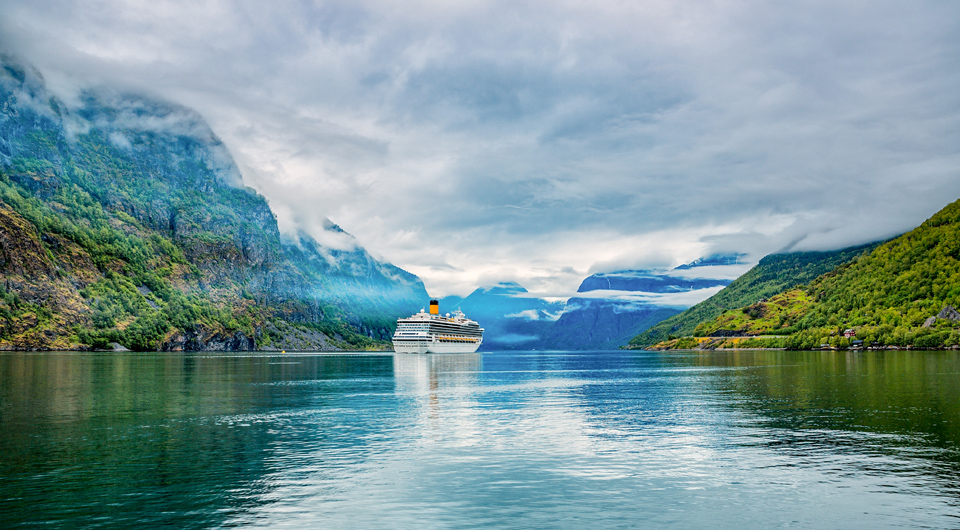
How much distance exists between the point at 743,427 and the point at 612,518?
92.3 feet

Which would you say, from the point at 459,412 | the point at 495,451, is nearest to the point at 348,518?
the point at 495,451

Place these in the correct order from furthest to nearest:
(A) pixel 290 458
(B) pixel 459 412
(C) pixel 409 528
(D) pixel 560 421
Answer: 1. (B) pixel 459 412
2. (D) pixel 560 421
3. (A) pixel 290 458
4. (C) pixel 409 528

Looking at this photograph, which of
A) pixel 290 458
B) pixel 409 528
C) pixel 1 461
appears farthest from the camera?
pixel 290 458

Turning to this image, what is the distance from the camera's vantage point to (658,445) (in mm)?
41094

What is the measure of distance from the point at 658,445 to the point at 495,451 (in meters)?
11.2

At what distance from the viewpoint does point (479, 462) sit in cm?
3588

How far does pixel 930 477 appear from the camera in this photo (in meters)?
30.7

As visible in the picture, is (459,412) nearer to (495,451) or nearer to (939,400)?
(495,451)

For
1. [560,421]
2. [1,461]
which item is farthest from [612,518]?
[1,461]

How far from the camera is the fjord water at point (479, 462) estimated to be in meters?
25.4

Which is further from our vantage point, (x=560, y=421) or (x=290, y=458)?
(x=560, y=421)

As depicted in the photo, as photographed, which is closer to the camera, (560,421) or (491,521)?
(491,521)

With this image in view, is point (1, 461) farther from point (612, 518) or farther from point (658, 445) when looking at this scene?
point (658, 445)

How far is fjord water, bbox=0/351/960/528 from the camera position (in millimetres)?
25438
